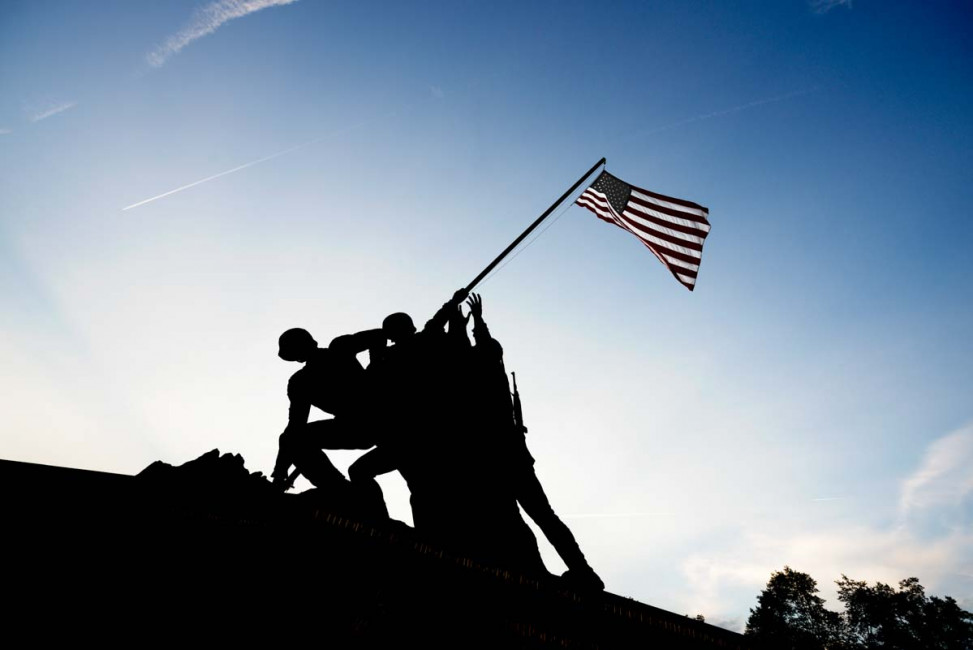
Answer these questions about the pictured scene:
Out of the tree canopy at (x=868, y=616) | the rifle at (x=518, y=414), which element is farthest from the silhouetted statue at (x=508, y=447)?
the tree canopy at (x=868, y=616)

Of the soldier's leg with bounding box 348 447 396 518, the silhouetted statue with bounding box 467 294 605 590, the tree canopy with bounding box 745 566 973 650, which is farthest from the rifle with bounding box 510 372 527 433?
the tree canopy with bounding box 745 566 973 650

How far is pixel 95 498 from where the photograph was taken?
2107 mm

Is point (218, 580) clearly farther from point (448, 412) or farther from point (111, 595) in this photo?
point (448, 412)

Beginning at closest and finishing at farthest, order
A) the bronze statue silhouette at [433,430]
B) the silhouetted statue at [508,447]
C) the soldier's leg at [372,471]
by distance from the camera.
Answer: the silhouetted statue at [508,447] < the bronze statue silhouette at [433,430] < the soldier's leg at [372,471]

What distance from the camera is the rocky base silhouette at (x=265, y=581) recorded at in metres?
2.09

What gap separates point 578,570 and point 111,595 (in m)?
3.15

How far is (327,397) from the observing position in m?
4.76

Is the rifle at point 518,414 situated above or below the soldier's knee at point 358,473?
above

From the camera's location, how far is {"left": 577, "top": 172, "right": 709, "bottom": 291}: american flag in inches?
307

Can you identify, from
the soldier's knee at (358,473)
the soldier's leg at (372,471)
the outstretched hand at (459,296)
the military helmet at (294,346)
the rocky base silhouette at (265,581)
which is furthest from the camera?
the outstretched hand at (459,296)

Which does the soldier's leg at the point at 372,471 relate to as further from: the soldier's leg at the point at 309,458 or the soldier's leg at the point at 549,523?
the soldier's leg at the point at 549,523

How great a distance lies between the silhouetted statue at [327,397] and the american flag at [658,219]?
5.68 m

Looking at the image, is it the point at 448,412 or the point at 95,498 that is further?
the point at 448,412

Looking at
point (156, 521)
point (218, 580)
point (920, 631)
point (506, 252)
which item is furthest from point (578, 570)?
point (920, 631)
